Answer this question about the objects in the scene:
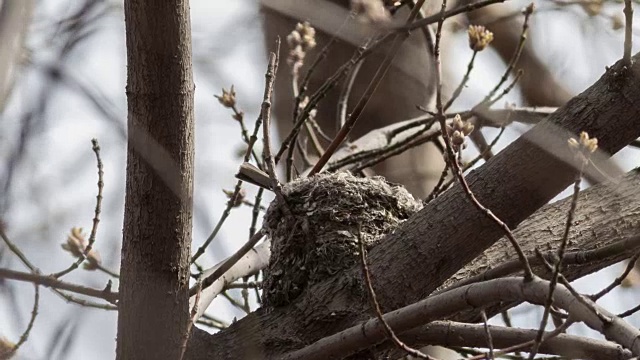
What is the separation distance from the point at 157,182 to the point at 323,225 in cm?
104

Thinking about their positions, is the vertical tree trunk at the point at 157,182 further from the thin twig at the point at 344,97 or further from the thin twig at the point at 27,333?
the thin twig at the point at 344,97

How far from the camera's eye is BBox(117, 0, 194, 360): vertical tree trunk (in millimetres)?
2732

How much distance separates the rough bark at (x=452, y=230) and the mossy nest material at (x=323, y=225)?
0.39 ft

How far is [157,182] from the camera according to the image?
285cm

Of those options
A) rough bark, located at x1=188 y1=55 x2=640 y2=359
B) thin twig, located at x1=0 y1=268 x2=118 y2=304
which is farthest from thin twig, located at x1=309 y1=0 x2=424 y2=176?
thin twig, located at x1=0 y1=268 x2=118 y2=304

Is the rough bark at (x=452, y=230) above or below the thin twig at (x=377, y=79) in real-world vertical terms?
below

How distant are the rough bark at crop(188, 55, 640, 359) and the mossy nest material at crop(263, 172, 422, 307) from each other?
0.39ft

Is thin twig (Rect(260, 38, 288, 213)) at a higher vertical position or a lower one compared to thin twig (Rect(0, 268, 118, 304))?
higher

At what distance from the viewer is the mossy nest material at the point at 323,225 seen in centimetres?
343

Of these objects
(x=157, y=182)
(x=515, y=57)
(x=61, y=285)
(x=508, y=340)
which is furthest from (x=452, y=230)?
(x=515, y=57)

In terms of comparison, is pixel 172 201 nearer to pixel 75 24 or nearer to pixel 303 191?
pixel 75 24

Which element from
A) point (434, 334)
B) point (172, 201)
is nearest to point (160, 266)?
point (172, 201)

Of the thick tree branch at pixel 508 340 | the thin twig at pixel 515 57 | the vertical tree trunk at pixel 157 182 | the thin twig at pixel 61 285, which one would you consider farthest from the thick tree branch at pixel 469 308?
the thin twig at pixel 515 57

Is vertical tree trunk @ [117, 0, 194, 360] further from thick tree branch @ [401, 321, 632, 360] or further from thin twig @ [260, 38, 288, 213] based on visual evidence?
thick tree branch @ [401, 321, 632, 360]
